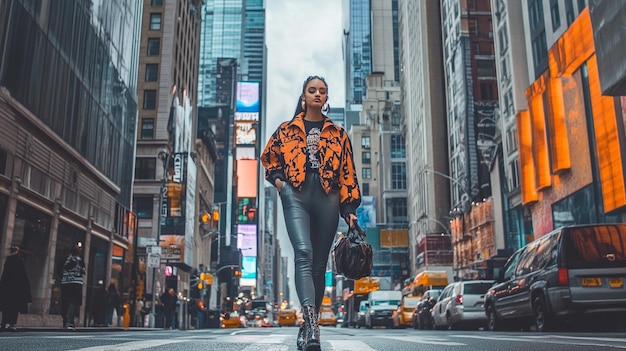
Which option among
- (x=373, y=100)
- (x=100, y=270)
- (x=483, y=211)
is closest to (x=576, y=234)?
(x=100, y=270)

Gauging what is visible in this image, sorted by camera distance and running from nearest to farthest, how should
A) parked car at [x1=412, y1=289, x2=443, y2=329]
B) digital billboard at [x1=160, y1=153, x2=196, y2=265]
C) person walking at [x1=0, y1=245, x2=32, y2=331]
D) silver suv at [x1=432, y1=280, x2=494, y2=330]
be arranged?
person walking at [x1=0, y1=245, x2=32, y2=331]
silver suv at [x1=432, y1=280, x2=494, y2=330]
parked car at [x1=412, y1=289, x2=443, y2=329]
digital billboard at [x1=160, y1=153, x2=196, y2=265]

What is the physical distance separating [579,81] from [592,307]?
21722mm

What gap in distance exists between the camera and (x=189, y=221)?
61.4 metres

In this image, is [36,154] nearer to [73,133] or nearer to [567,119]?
[73,133]

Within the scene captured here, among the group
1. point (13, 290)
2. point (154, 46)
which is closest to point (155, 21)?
point (154, 46)

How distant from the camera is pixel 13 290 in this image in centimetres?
1202

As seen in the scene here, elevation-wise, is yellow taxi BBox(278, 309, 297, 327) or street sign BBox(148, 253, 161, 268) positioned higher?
street sign BBox(148, 253, 161, 268)

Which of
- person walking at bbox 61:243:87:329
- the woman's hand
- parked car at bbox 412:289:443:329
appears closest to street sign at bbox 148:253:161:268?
parked car at bbox 412:289:443:329

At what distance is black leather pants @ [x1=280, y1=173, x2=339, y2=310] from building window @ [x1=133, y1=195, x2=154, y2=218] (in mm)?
53399

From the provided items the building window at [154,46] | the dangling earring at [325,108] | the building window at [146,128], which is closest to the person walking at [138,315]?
the building window at [146,128]

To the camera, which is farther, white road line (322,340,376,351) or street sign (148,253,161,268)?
street sign (148,253,161,268)

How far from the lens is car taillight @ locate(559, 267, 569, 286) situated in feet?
39.3

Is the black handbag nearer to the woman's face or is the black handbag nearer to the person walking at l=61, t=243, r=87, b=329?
the woman's face

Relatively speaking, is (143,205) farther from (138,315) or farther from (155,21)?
(155,21)
